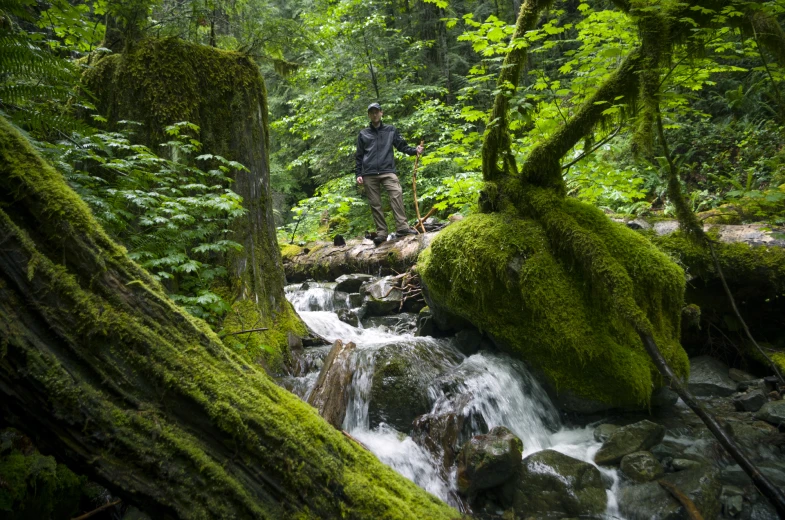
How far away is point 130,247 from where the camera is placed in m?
3.91

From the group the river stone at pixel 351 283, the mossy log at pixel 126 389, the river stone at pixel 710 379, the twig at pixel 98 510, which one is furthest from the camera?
the river stone at pixel 351 283

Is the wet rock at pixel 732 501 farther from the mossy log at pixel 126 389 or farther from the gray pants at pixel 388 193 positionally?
the gray pants at pixel 388 193

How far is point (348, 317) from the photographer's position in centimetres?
787

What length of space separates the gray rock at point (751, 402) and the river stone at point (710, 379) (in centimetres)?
46

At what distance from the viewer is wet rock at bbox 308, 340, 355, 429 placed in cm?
428

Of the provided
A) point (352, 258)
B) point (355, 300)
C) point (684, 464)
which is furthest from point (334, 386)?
point (352, 258)

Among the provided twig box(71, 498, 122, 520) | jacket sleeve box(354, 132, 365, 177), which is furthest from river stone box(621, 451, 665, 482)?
jacket sleeve box(354, 132, 365, 177)

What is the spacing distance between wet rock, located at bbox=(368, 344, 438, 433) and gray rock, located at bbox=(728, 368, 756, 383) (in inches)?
173

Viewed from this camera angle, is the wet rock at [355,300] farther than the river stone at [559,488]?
Yes

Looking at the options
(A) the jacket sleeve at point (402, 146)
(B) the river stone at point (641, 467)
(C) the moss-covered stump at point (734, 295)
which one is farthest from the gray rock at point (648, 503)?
(A) the jacket sleeve at point (402, 146)

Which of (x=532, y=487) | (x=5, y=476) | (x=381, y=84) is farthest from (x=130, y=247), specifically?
(x=381, y=84)

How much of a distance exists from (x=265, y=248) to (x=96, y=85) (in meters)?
2.70

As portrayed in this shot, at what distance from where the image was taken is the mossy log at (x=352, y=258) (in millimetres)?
9008

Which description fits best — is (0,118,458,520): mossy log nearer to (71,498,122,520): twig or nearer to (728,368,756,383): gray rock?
(71,498,122,520): twig
